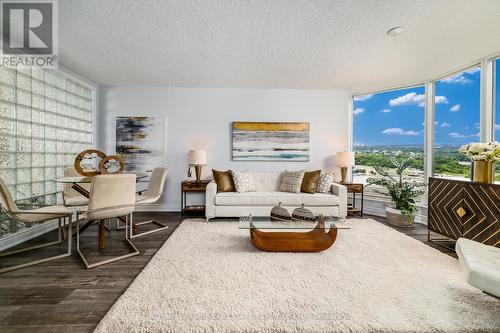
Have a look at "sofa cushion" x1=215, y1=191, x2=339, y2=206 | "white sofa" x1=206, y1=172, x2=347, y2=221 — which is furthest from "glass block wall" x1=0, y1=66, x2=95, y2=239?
"sofa cushion" x1=215, y1=191, x2=339, y2=206

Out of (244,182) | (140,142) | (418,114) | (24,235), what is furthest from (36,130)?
(418,114)

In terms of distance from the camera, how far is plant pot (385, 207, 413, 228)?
345cm

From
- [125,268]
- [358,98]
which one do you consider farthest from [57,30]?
[358,98]

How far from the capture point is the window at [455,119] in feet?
10.5

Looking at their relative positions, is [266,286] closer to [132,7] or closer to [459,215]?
[459,215]

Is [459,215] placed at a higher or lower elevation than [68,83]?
lower

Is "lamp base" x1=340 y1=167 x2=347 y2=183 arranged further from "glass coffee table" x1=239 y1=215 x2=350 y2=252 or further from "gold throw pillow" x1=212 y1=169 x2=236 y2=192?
"gold throw pillow" x1=212 y1=169 x2=236 y2=192

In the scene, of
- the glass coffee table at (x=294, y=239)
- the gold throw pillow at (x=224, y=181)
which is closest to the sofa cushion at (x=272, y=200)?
the gold throw pillow at (x=224, y=181)

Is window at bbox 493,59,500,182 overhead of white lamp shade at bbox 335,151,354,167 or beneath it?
overhead

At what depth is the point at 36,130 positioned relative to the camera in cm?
295

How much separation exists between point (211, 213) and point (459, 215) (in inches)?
131

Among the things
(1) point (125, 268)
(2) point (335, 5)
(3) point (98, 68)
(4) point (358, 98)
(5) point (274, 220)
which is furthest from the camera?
(4) point (358, 98)

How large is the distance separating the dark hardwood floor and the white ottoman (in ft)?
3.46

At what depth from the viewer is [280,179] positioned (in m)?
4.27
